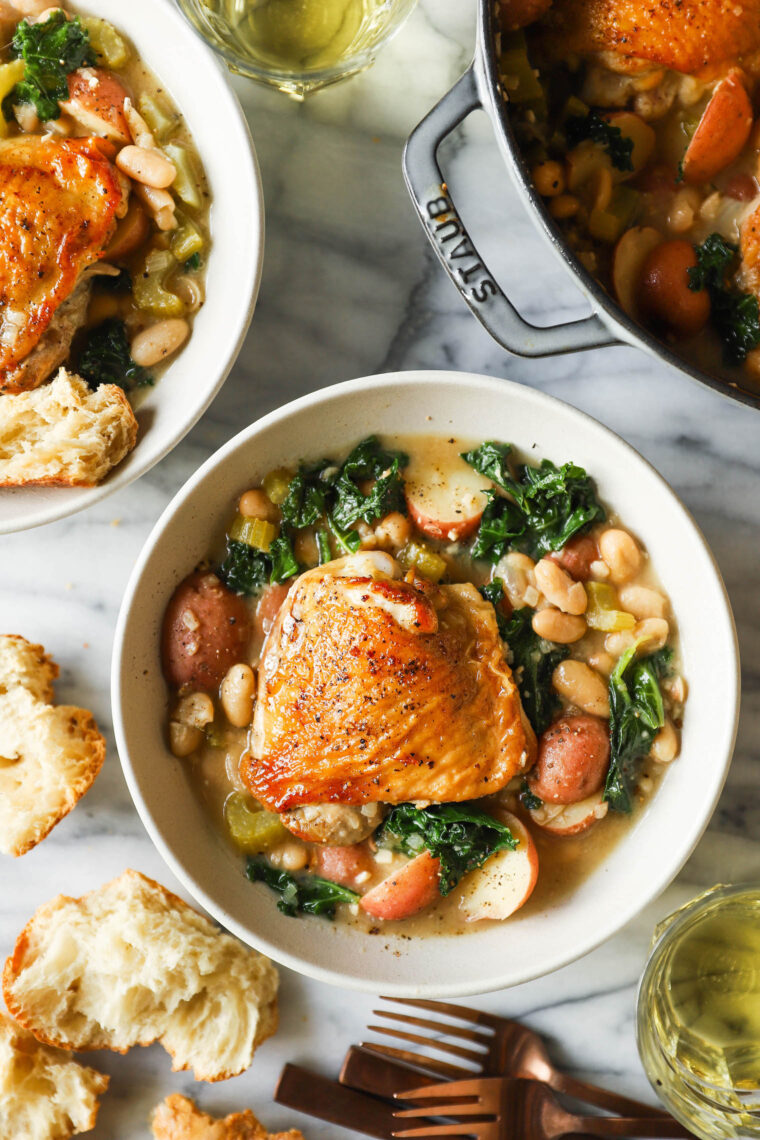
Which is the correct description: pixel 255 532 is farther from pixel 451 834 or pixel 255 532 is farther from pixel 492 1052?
pixel 492 1052

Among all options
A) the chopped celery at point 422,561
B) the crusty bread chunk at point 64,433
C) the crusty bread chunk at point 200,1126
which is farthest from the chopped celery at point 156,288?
the crusty bread chunk at point 200,1126

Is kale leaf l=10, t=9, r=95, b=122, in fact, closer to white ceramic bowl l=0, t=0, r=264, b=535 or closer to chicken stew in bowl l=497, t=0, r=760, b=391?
white ceramic bowl l=0, t=0, r=264, b=535

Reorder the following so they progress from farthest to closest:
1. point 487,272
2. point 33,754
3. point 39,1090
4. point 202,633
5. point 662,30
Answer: point 39,1090, point 33,754, point 202,633, point 662,30, point 487,272

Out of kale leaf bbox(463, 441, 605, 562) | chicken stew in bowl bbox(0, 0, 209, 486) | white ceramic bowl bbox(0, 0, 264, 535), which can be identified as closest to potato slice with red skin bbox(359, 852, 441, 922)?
kale leaf bbox(463, 441, 605, 562)

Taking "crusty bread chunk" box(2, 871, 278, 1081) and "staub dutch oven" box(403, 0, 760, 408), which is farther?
"crusty bread chunk" box(2, 871, 278, 1081)

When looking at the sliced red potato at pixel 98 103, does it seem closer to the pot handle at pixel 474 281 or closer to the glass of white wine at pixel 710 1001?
the pot handle at pixel 474 281

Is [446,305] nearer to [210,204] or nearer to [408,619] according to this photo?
[210,204]

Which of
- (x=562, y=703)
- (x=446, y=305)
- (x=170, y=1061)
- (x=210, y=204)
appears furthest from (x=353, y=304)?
(x=170, y=1061)

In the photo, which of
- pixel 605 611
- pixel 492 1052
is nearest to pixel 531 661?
pixel 605 611
